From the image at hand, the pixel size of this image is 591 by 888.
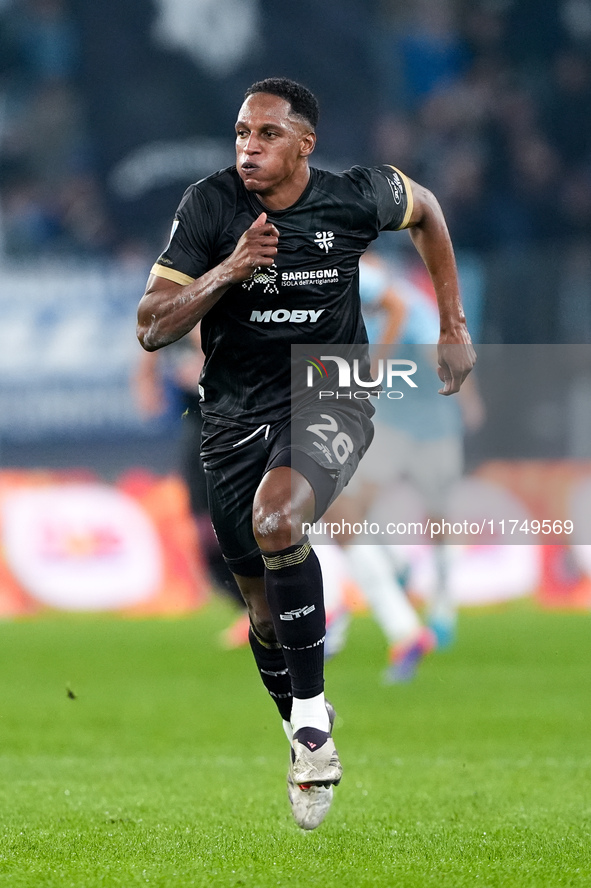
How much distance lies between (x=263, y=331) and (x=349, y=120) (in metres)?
10.8

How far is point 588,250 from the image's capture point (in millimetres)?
13664

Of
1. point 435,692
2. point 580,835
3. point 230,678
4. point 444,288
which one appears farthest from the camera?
point 230,678

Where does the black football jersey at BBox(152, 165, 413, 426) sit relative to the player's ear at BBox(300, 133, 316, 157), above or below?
below

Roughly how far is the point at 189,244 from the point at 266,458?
2.57 feet

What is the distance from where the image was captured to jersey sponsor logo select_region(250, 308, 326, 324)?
4.54 metres

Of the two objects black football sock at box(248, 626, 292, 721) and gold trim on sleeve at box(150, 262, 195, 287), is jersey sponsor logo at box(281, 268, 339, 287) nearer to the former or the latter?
gold trim on sleeve at box(150, 262, 195, 287)

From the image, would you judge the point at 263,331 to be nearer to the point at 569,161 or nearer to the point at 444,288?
the point at 444,288

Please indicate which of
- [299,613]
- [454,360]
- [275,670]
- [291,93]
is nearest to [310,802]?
[299,613]

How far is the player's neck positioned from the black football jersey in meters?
0.03

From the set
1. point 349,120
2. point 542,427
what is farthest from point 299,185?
point 349,120

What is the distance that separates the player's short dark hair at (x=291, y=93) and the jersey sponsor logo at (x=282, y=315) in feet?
2.02

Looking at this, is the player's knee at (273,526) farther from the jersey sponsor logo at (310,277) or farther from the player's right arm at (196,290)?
the jersey sponsor logo at (310,277)

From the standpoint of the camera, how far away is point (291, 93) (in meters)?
4.46

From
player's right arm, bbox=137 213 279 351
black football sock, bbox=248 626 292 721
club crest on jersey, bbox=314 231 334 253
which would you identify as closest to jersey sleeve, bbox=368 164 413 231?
club crest on jersey, bbox=314 231 334 253
